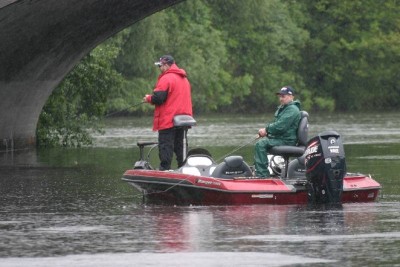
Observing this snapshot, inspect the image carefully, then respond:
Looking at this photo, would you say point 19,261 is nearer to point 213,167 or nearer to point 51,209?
point 51,209

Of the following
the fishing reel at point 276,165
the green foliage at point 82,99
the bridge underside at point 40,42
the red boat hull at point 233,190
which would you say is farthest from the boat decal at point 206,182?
the green foliage at point 82,99

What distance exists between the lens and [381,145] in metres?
37.2

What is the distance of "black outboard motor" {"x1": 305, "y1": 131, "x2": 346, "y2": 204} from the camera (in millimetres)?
17672

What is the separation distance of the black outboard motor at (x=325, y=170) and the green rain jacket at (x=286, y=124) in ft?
3.40

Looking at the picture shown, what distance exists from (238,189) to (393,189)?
13.0ft

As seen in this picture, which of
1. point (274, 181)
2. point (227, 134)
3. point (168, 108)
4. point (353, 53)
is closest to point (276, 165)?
point (274, 181)

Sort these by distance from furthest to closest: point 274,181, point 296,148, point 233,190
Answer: point 296,148, point 274,181, point 233,190

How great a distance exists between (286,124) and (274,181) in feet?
3.91

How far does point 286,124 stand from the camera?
18906 millimetres

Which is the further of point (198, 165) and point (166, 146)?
point (166, 146)

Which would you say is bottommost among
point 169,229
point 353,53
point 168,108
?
point 169,229

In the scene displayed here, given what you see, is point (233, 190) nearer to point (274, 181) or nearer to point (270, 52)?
point (274, 181)

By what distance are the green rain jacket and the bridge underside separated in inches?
256

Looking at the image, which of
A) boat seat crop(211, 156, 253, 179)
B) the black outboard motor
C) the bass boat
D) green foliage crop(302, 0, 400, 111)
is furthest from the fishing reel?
green foliage crop(302, 0, 400, 111)
